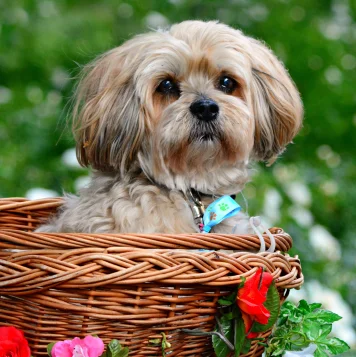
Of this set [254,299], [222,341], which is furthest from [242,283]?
[222,341]

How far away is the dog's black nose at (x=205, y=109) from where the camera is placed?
2.94 meters

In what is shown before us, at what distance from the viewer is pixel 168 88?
310 centimetres

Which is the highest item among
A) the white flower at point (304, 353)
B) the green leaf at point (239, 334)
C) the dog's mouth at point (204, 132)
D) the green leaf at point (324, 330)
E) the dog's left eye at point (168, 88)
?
the dog's left eye at point (168, 88)

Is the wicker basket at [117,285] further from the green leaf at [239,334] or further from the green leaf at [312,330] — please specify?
the green leaf at [312,330]

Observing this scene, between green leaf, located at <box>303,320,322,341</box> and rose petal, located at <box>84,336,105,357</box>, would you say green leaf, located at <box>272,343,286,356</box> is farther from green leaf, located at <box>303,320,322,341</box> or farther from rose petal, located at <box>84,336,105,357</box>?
rose petal, located at <box>84,336,105,357</box>

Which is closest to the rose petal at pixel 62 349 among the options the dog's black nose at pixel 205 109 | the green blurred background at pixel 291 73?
the dog's black nose at pixel 205 109

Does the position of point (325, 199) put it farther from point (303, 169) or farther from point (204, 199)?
point (204, 199)

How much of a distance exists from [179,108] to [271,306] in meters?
0.93

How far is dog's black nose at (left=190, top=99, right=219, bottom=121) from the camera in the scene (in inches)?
116

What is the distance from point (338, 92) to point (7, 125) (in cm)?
304

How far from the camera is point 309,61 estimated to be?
7051 millimetres

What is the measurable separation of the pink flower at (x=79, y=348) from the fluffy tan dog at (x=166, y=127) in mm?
706

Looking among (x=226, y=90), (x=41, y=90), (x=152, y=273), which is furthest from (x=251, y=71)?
(x=41, y=90)

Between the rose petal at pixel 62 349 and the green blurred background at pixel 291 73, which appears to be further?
the green blurred background at pixel 291 73
